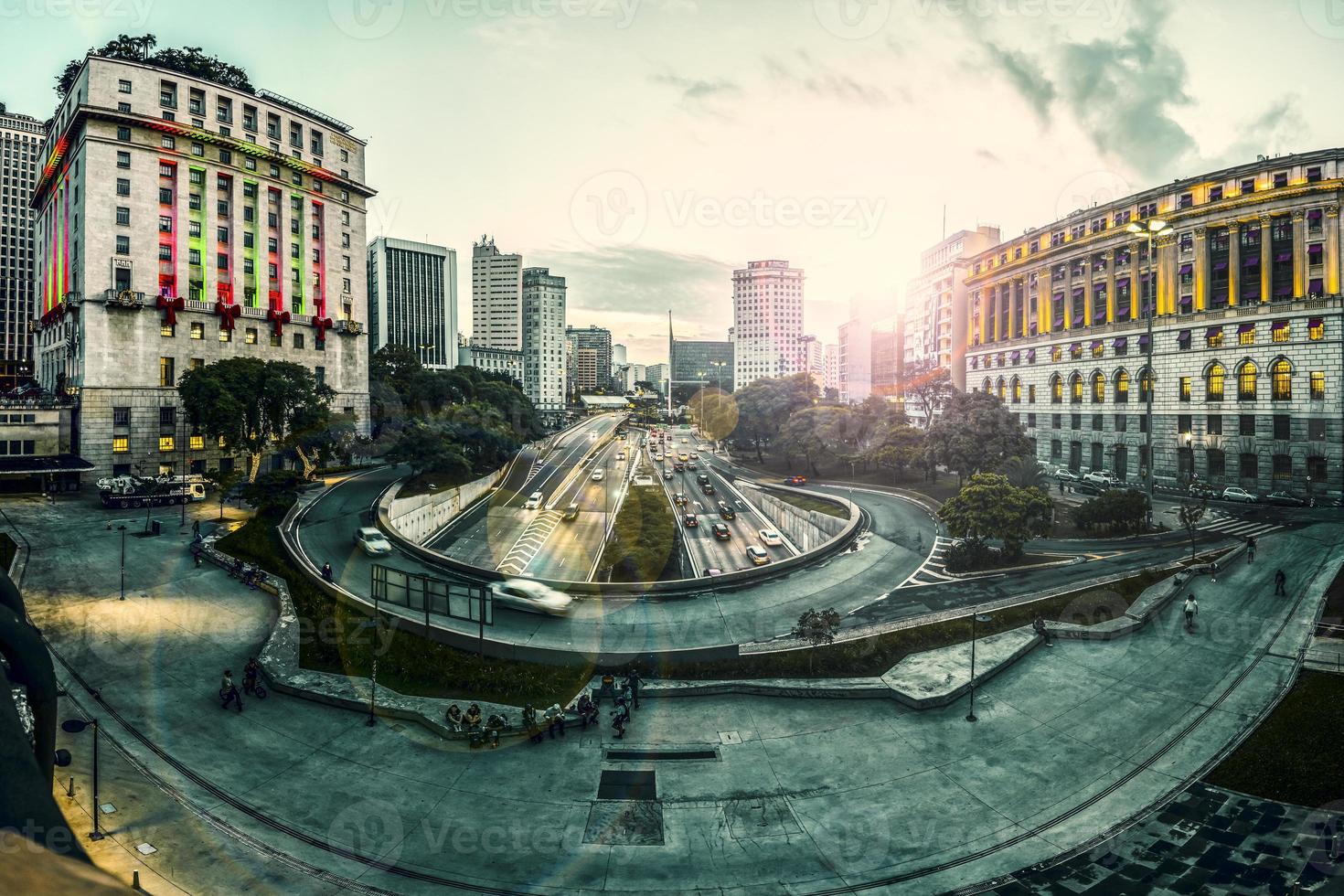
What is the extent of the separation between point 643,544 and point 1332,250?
217ft

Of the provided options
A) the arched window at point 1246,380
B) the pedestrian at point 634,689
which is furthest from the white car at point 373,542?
the arched window at point 1246,380

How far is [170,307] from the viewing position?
234ft

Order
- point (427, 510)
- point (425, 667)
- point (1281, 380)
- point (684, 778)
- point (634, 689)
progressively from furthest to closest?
point (1281, 380) < point (427, 510) < point (425, 667) < point (634, 689) < point (684, 778)

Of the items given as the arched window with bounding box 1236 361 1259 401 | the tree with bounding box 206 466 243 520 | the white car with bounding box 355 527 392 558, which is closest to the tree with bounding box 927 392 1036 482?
the arched window with bounding box 1236 361 1259 401

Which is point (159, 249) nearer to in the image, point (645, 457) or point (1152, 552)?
point (645, 457)

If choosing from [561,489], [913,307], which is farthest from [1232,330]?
[913,307]

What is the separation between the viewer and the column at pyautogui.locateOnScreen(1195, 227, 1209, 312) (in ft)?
231

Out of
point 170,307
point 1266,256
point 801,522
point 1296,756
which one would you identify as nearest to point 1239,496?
point 1266,256

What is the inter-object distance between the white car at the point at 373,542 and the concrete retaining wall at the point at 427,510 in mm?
4869

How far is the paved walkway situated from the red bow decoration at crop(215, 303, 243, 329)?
5316 centimetres

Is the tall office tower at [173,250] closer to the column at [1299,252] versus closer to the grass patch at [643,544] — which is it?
the grass patch at [643,544]

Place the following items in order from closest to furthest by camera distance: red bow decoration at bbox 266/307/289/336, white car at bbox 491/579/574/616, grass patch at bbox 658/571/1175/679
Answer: grass patch at bbox 658/571/1175/679 → white car at bbox 491/579/574/616 → red bow decoration at bbox 266/307/289/336

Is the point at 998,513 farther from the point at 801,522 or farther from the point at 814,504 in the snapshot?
the point at 814,504

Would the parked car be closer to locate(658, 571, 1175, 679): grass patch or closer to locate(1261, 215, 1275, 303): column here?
locate(1261, 215, 1275, 303): column
